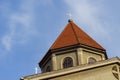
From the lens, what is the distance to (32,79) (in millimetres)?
27578

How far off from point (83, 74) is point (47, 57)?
355 inches

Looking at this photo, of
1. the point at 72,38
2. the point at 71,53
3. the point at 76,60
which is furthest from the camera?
the point at 72,38

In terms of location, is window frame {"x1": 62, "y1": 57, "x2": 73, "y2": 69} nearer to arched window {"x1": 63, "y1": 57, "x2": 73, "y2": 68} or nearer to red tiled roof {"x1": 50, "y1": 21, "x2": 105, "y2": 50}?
arched window {"x1": 63, "y1": 57, "x2": 73, "y2": 68}

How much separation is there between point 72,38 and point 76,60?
3175 millimetres

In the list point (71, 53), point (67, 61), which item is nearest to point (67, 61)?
point (67, 61)

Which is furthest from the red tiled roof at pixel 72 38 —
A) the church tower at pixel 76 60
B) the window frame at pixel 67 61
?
the window frame at pixel 67 61

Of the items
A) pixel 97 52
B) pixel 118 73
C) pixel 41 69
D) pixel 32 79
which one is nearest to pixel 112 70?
pixel 118 73

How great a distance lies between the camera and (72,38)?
37438 millimetres

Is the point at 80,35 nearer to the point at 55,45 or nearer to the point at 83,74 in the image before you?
the point at 55,45

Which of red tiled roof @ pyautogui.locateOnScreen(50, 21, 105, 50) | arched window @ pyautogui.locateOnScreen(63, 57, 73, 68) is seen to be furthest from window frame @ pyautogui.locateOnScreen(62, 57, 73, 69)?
red tiled roof @ pyautogui.locateOnScreen(50, 21, 105, 50)

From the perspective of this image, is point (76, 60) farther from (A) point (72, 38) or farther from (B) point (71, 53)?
(A) point (72, 38)

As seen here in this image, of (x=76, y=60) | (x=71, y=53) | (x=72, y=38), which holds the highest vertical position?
(x=72, y=38)

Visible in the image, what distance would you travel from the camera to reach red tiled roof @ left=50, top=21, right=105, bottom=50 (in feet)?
120

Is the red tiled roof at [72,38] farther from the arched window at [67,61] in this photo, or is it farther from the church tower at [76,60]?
the arched window at [67,61]
